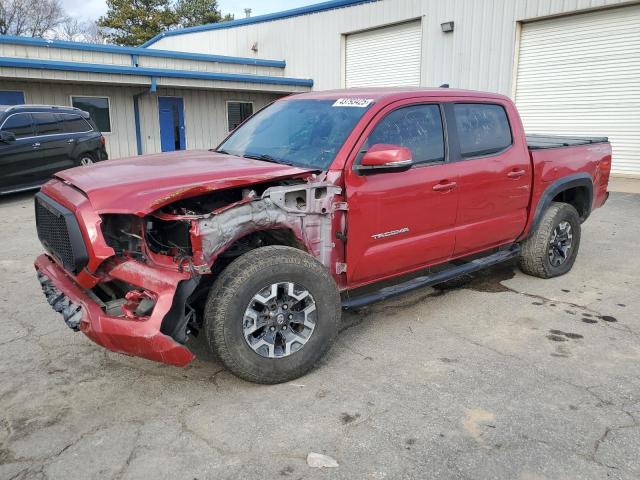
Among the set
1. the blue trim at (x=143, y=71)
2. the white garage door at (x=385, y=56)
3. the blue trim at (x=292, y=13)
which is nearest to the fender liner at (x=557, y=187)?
Result: the white garage door at (x=385, y=56)

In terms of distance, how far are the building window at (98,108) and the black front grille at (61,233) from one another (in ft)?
48.4

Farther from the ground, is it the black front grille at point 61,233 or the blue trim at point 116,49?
the blue trim at point 116,49

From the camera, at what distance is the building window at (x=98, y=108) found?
16792 millimetres

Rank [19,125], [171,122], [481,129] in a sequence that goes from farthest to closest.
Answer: [171,122]
[19,125]
[481,129]

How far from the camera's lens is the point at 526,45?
560 inches

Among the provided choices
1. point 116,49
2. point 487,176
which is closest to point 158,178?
point 487,176

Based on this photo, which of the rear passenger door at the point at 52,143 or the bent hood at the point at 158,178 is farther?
the rear passenger door at the point at 52,143

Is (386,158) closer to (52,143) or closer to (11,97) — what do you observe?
(52,143)

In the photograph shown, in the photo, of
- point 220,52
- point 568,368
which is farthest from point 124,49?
point 568,368

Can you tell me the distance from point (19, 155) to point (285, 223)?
30.0 ft

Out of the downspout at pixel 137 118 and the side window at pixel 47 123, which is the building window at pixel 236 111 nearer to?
the downspout at pixel 137 118

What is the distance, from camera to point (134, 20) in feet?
132

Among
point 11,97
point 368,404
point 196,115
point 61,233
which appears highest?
point 11,97

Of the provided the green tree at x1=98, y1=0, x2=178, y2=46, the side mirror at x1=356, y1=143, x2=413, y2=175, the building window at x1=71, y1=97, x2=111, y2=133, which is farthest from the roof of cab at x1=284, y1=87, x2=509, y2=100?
the green tree at x1=98, y1=0, x2=178, y2=46
